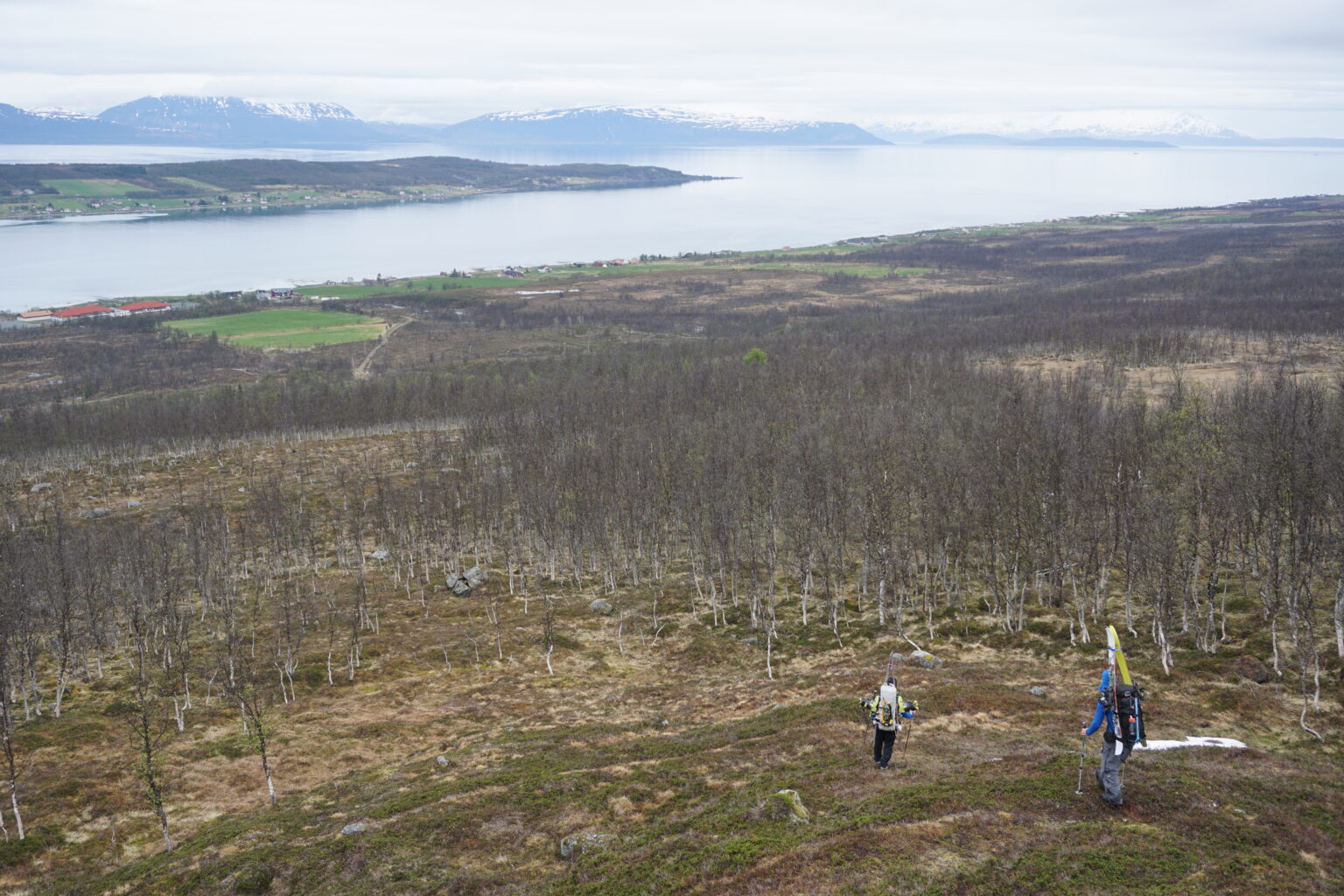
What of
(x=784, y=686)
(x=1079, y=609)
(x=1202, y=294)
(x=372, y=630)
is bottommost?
(x=372, y=630)

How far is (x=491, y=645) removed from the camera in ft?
170

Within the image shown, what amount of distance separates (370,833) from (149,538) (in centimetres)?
4780

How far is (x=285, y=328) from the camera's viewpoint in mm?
182125

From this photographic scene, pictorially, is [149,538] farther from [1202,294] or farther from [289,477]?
[1202,294]

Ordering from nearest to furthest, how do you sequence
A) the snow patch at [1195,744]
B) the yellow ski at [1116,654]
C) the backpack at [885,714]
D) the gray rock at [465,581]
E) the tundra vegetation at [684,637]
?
the yellow ski at [1116,654] → the tundra vegetation at [684,637] → the backpack at [885,714] → the snow patch at [1195,744] → the gray rock at [465,581]

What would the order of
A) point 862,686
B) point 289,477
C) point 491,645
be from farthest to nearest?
point 289,477
point 491,645
point 862,686

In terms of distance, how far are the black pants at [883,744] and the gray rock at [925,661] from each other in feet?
54.4

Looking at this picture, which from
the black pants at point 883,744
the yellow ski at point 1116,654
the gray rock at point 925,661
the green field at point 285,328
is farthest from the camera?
the green field at point 285,328

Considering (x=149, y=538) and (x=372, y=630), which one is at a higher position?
(x=149, y=538)

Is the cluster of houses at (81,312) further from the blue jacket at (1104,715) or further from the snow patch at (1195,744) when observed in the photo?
the blue jacket at (1104,715)

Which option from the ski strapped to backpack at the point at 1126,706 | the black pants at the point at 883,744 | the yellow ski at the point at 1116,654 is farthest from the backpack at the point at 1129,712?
the black pants at the point at 883,744

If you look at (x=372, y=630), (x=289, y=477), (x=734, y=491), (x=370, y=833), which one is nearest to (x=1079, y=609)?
(x=734, y=491)

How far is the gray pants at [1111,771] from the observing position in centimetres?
1945

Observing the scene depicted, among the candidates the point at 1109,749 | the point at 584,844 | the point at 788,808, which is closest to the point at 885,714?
the point at 788,808
